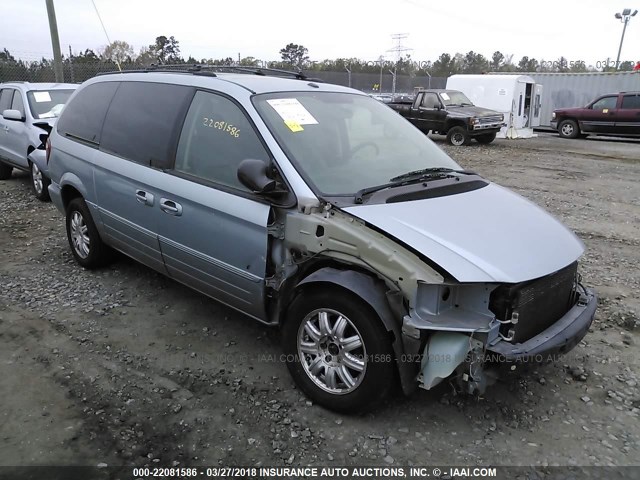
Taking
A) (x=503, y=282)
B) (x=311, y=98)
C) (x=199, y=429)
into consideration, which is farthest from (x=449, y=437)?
(x=311, y=98)

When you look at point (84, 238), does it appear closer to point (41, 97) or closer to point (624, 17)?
point (41, 97)

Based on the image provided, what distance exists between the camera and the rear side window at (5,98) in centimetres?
916

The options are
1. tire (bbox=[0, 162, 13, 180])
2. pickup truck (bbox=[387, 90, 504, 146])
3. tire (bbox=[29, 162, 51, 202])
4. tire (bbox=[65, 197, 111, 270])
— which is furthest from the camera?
pickup truck (bbox=[387, 90, 504, 146])

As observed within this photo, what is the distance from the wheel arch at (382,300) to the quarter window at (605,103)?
18.7m

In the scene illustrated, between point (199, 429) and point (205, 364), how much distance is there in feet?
2.28

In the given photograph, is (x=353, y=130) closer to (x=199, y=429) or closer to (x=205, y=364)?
(x=205, y=364)

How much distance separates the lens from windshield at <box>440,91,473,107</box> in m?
17.0

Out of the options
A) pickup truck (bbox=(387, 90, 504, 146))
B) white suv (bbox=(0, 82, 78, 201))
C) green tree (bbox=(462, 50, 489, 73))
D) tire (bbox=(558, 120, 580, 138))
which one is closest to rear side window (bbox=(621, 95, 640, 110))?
tire (bbox=(558, 120, 580, 138))

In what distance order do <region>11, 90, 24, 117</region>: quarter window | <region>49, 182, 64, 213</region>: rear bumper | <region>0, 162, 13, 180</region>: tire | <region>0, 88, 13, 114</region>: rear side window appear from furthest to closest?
<region>0, 162, 13, 180</region>: tire, <region>0, 88, 13, 114</region>: rear side window, <region>11, 90, 24, 117</region>: quarter window, <region>49, 182, 64, 213</region>: rear bumper

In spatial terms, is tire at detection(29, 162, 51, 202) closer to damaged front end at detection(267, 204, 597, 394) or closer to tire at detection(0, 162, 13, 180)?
tire at detection(0, 162, 13, 180)

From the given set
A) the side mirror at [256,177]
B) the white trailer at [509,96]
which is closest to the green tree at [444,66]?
the white trailer at [509,96]

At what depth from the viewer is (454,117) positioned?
16359 millimetres

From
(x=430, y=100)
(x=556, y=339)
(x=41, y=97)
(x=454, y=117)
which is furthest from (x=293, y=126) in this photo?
(x=430, y=100)

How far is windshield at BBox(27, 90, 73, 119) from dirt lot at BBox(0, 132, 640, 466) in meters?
4.53
